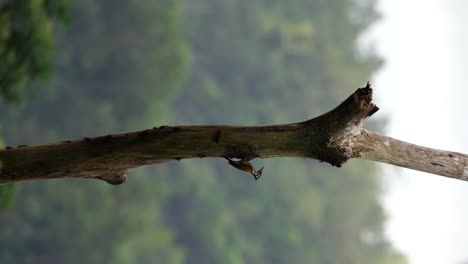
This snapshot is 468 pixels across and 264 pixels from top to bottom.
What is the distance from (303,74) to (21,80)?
22805mm

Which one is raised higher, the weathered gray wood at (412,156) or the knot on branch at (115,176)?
the knot on branch at (115,176)

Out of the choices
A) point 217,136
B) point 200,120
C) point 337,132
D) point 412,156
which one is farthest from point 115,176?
point 200,120

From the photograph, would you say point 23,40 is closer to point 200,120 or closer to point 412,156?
point 412,156

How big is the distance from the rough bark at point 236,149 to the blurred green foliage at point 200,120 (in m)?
13.2

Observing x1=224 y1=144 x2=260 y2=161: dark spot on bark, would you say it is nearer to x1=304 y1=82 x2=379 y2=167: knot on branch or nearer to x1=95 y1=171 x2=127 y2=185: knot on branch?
x1=304 y1=82 x2=379 y2=167: knot on branch

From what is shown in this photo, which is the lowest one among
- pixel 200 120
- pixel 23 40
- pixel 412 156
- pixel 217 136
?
pixel 412 156

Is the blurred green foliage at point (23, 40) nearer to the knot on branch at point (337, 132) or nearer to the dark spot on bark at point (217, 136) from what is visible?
the dark spot on bark at point (217, 136)

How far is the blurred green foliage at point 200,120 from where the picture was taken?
55.2 ft

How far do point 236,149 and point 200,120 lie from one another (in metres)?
23.9

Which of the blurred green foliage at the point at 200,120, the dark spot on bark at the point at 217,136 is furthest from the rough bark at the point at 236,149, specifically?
the blurred green foliage at the point at 200,120

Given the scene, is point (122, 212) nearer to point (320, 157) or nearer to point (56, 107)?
point (56, 107)

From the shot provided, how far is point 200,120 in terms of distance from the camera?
26125 millimetres

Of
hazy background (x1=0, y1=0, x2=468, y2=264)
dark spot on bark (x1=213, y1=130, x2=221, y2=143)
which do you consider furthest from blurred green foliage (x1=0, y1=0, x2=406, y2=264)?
dark spot on bark (x1=213, y1=130, x2=221, y2=143)

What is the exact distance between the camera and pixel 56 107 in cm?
1947
